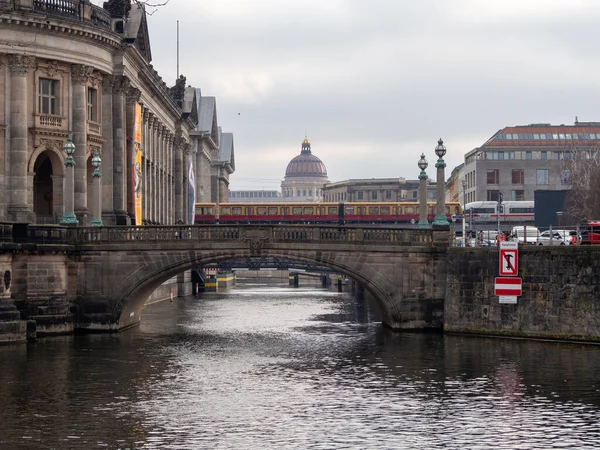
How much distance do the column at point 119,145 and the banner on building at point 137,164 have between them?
1.60 metres

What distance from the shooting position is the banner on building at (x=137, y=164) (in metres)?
91.8

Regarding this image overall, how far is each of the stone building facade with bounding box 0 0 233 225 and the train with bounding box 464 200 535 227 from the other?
5755cm

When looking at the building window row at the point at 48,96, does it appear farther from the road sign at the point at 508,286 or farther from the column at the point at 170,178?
the column at the point at 170,178

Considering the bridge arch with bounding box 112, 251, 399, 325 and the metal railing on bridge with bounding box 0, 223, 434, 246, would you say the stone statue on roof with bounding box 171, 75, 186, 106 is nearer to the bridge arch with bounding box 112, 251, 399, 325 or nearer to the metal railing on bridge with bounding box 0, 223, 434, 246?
the metal railing on bridge with bounding box 0, 223, 434, 246

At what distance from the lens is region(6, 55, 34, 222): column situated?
78312 millimetres

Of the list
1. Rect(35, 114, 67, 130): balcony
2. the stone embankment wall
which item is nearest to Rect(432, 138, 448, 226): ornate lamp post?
the stone embankment wall

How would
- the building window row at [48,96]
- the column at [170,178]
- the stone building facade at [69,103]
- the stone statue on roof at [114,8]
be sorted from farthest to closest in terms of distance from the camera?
the column at [170,178] → the stone statue on roof at [114,8] → the building window row at [48,96] → the stone building facade at [69,103]

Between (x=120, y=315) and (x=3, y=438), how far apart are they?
31.0m

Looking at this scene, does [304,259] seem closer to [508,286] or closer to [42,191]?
[508,286]

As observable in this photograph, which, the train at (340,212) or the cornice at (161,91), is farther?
the train at (340,212)

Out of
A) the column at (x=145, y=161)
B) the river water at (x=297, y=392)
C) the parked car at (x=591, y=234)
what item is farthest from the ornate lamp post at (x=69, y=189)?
the column at (x=145, y=161)

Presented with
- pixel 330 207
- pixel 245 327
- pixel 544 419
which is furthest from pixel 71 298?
pixel 330 207

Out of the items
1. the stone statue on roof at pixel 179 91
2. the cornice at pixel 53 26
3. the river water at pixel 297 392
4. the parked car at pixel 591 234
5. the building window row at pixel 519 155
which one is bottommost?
the river water at pixel 297 392

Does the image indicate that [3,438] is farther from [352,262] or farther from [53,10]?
[53,10]
